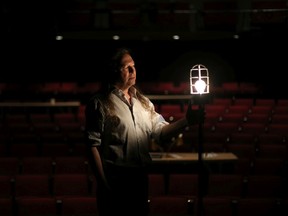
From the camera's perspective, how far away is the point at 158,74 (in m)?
11.2

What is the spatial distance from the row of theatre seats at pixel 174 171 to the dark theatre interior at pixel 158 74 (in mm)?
15

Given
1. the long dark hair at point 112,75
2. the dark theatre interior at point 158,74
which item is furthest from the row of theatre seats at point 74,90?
the long dark hair at point 112,75

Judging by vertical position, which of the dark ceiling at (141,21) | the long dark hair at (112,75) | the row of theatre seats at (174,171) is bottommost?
the row of theatre seats at (174,171)

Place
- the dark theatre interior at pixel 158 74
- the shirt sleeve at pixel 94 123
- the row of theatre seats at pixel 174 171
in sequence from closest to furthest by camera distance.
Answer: the shirt sleeve at pixel 94 123 → the row of theatre seats at pixel 174 171 → the dark theatre interior at pixel 158 74

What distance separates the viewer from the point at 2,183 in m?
4.88

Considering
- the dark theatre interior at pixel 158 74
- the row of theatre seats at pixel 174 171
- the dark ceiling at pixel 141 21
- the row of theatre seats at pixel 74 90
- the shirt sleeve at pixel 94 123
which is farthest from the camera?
the dark ceiling at pixel 141 21

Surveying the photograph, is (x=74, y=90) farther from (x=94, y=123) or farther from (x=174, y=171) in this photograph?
(x=94, y=123)

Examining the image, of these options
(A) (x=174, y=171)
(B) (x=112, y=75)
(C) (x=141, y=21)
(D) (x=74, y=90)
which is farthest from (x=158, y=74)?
(B) (x=112, y=75)

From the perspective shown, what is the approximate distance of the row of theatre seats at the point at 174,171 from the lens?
422 centimetres

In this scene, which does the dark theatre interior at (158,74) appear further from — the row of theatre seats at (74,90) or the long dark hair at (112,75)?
the long dark hair at (112,75)

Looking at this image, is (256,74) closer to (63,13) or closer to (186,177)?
(63,13)

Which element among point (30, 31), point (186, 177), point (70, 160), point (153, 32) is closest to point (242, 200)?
point (186, 177)

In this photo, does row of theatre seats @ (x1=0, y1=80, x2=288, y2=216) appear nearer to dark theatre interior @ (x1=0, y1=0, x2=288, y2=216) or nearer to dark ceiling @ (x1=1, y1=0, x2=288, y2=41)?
dark theatre interior @ (x1=0, y1=0, x2=288, y2=216)

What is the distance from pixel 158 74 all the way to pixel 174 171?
5.45 m
